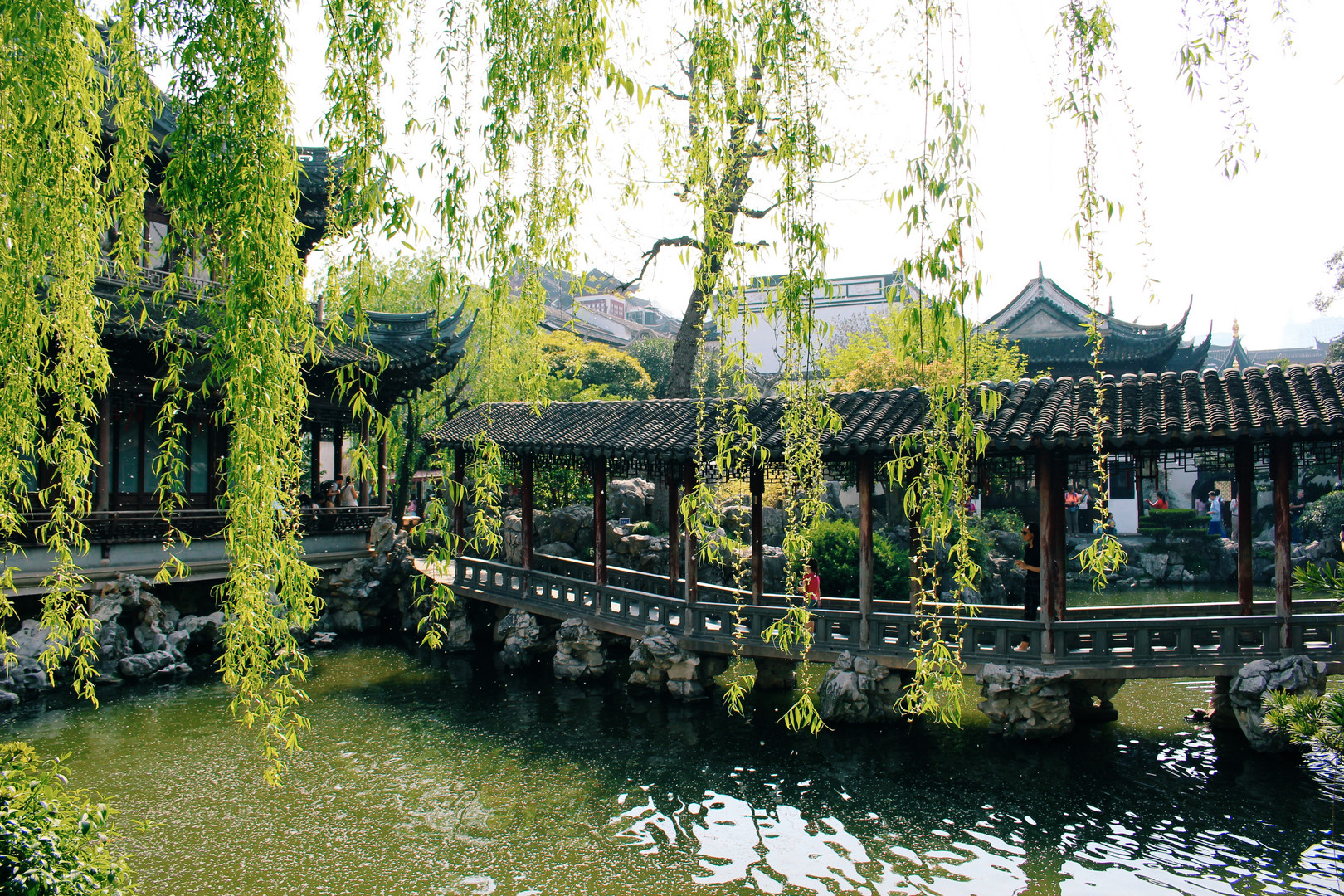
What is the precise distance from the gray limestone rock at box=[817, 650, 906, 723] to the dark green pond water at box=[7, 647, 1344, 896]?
0.60ft

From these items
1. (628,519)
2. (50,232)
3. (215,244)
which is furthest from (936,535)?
(628,519)

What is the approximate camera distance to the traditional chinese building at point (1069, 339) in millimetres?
21953

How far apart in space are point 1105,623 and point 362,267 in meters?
6.73

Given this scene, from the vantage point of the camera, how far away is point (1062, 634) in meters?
7.33

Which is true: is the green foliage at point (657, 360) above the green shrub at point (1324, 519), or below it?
above

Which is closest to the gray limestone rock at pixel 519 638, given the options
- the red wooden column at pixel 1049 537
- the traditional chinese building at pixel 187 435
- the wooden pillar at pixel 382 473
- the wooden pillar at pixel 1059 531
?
the traditional chinese building at pixel 187 435

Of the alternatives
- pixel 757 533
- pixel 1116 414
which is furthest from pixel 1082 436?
pixel 757 533

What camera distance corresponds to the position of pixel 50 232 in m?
3.08

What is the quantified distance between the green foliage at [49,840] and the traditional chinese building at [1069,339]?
2211 cm

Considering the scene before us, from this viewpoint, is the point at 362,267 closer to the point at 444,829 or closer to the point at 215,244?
the point at 215,244

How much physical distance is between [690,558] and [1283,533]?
5.19m

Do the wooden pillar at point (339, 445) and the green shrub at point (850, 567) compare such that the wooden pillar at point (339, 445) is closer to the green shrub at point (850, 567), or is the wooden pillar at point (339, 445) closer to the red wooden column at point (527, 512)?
the red wooden column at point (527, 512)

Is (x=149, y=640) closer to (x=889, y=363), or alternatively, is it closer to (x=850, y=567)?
(x=850, y=567)

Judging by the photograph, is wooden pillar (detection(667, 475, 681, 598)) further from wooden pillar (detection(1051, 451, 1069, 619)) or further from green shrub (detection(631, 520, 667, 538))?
green shrub (detection(631, 520, 667, 538))
